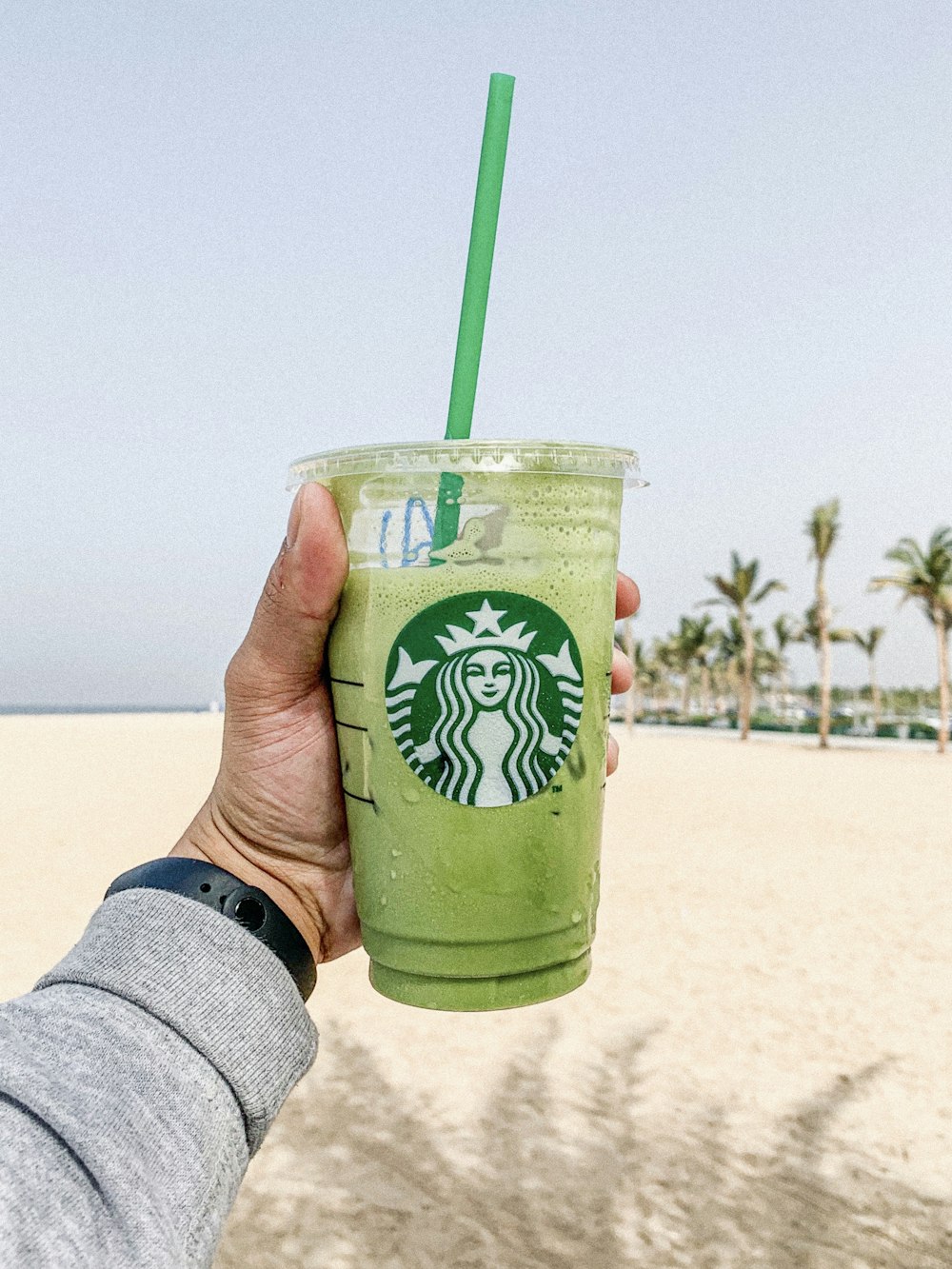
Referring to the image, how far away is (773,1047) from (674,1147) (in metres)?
1.53

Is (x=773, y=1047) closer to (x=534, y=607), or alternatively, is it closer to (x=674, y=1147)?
(x=674, y=1147)

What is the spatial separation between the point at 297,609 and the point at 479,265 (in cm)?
67

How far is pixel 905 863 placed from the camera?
39.7 ft

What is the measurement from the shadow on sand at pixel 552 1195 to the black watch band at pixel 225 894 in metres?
2.89

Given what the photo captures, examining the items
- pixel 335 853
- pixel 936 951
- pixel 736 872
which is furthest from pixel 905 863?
pixel 335 853

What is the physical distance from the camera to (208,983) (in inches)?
67.4

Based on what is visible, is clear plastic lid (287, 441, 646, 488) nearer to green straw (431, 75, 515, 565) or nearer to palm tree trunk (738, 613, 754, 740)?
green straw (431, 75, 515, 565)

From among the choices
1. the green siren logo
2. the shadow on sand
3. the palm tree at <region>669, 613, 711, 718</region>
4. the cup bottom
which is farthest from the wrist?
the palm tree at <region>669, 613, 711, 718</region>

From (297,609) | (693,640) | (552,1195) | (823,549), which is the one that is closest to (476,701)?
(297,609)

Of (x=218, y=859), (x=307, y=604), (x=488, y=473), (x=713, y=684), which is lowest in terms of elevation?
(x=218, y=859)

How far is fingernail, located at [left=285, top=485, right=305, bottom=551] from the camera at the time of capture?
1.76 meters

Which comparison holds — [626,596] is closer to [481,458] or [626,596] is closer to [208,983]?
[481,458]

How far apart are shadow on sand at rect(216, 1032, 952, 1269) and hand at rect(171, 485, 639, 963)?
260cm

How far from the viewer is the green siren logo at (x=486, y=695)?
1.66 meters
